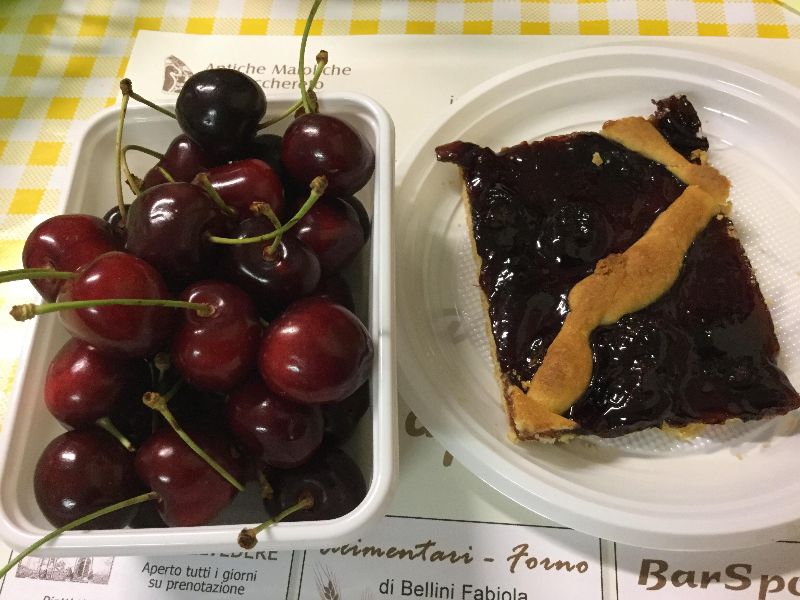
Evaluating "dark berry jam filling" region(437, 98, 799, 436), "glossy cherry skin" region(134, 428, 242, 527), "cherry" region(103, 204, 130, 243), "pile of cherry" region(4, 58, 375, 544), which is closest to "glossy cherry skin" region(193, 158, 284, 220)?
"pile of cherry" region(4, 58, 375, 544)

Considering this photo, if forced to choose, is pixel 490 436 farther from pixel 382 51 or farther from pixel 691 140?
pixel 382 51

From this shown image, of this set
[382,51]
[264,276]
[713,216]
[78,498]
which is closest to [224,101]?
[264,276]

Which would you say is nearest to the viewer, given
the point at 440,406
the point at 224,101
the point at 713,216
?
the point at 224,101

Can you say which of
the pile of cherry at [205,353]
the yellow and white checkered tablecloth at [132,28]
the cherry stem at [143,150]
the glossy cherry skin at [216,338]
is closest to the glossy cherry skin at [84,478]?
the pile of cherry at [205,353]

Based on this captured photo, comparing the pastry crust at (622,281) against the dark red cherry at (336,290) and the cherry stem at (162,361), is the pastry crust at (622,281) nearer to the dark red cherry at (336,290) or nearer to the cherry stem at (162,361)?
the dark red cherry at (336,290)

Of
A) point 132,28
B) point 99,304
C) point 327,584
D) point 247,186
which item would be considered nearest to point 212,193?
point 247,186
